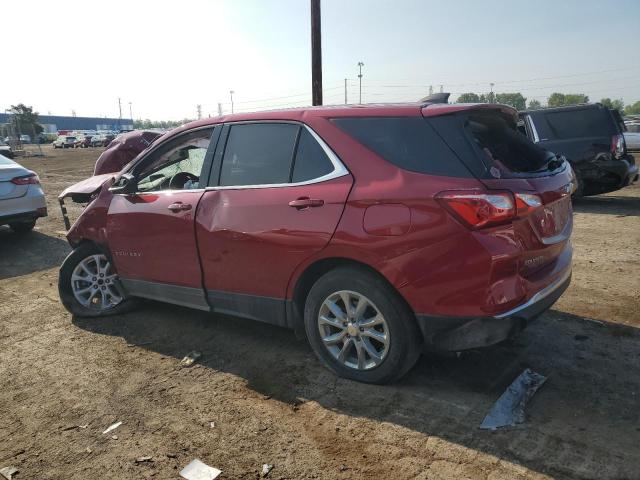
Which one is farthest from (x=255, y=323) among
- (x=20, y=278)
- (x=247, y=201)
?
(x=20, y=278)

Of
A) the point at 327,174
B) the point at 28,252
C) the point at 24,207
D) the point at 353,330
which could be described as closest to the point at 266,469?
the point at 353,330

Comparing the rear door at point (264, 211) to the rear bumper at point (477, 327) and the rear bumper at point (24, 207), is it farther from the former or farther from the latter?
the rear bumper at point (24, 207)

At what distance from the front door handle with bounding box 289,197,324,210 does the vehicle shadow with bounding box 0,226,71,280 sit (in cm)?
498

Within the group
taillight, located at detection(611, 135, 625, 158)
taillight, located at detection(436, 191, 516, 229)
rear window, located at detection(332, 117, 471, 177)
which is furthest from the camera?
taillight, located at detection(611, 135, 625, 158)

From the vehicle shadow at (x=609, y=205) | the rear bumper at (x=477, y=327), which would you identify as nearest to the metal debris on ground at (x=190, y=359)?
the rear bumper at (x=477, y=327)

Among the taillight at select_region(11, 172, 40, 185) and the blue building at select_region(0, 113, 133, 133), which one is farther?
the blue building at select_region(0, 113, 133, 133)

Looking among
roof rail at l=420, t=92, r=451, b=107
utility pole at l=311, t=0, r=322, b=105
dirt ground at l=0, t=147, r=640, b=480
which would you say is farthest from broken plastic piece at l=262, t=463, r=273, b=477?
utility pole at l=311, t=0, r=322, b=105

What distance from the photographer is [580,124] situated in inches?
386

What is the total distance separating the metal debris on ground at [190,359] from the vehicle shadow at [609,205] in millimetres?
7912

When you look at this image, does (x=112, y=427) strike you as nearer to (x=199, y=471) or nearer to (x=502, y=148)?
(x=199, y=471)

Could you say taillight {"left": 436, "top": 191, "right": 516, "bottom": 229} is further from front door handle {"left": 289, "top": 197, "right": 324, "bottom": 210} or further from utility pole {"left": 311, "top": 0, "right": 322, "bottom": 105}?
utility pole {"left": 311, "top": 0, "right": 322, "bottom": 105}

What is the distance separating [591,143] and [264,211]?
834 cm

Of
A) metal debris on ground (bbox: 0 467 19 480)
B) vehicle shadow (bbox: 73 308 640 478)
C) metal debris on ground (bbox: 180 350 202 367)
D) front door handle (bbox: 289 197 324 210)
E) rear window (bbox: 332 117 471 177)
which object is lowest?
metal debris on ground (bbox: 0 467 19 480)

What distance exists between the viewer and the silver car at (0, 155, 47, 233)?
7.65 meters
